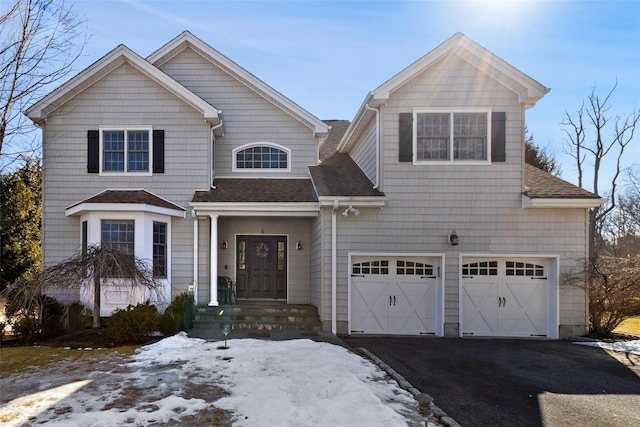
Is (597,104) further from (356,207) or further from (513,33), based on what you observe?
(356,207)

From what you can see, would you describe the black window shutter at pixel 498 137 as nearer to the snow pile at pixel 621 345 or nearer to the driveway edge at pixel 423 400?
the snow pile at pixel 621 345

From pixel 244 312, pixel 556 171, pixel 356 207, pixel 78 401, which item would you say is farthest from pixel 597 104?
pixel 78 401

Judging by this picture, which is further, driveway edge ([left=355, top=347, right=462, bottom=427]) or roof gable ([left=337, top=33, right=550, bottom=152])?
roof gable ([left=337, top=33, right=550, bottom=152])

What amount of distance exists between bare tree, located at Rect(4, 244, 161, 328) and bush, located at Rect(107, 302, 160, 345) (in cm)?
62

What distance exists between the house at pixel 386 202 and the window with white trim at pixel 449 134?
0.10 ft

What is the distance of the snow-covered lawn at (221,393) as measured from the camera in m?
4.79

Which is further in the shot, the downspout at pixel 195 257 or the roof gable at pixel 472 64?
the downspout at pixel 195 257

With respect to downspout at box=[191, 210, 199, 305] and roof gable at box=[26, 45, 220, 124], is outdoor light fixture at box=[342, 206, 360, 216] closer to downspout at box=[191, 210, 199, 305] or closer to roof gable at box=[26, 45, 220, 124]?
A: downspout at box=[191, 210, 199, 305]

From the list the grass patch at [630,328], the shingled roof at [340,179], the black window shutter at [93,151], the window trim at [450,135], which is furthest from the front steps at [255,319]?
the grass patch at [630,328]

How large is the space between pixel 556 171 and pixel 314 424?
1066 inches

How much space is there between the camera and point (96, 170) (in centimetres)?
1125

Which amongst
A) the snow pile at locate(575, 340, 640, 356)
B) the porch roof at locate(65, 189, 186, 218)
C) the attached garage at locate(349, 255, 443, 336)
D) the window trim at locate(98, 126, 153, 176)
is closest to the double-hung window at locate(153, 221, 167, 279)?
the porch roof at locate(65, 189, 186, 218)

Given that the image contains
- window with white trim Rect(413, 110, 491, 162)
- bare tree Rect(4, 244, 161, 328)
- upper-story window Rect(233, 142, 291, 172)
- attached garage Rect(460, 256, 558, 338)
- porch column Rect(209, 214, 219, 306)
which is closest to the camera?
bare tree Rect(4, 244, 161, 328)

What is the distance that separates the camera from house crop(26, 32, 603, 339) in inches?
410
